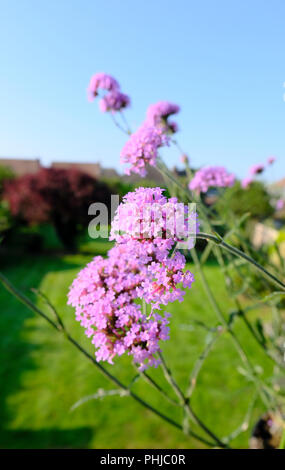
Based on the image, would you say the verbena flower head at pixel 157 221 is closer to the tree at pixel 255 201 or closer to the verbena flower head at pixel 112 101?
the verbena flower head at pixel 112 101

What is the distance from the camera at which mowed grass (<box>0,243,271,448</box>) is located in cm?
263

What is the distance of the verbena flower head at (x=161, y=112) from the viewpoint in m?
2.03

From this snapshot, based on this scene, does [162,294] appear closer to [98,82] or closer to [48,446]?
[98,82]

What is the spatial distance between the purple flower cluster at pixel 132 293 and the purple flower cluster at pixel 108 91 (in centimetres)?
124

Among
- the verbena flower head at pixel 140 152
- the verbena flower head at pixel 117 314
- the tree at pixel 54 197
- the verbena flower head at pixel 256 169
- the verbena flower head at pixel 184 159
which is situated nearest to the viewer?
the verbena flower head at pixel 117 314

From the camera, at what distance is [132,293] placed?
854mm

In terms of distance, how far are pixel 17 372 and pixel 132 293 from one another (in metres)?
3.31

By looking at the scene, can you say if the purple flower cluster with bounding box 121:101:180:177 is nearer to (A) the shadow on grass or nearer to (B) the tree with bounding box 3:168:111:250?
(A) the shadow on grass

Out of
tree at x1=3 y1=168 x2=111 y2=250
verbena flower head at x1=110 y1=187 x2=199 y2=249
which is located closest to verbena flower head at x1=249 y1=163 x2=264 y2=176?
verbena flower head at x1=110 y1=187 x2=199 y2=249

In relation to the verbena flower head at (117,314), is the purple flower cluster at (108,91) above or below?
above

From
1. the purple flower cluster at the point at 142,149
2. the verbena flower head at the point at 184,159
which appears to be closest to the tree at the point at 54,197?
the verbena flower head at the point at 184,159

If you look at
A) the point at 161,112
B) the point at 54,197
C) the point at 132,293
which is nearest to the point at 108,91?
the point at 161,112

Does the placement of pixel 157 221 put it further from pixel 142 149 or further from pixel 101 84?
pixel 101 84
